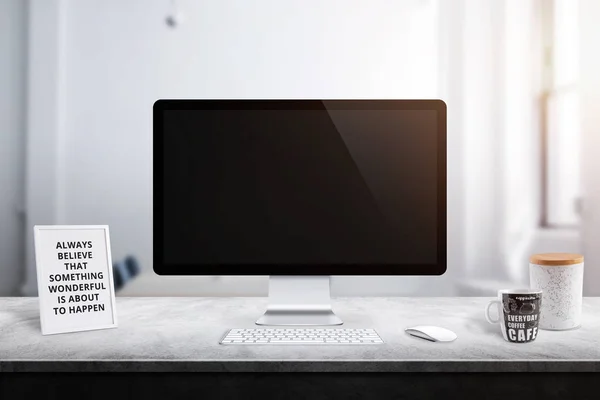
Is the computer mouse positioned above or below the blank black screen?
below

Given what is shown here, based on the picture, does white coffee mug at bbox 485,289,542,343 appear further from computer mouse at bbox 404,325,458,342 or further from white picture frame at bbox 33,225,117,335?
white picture frame at bbox 33,225,117,335

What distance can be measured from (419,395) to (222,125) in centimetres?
74

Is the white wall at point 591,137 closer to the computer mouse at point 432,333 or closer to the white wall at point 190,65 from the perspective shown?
the white wall at point 190,65

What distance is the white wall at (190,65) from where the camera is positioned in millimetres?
1628

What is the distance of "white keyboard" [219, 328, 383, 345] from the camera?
1035mm

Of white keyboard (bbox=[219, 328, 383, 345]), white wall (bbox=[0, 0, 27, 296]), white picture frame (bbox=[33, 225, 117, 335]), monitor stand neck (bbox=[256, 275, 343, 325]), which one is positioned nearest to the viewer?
white keyboard (bbox=[219, 328, 383, 345])

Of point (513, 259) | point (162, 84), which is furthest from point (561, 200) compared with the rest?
point (162, 84)

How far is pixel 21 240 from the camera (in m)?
1.64

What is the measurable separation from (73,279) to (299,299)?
53 cm

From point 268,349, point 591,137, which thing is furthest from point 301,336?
point 591,137

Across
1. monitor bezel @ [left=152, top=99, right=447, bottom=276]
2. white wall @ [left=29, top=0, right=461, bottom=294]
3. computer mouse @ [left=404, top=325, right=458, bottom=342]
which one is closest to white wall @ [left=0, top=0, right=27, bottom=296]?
white wall @ [left=29, top=0, right=461, bottom=294]

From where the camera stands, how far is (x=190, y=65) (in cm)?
163

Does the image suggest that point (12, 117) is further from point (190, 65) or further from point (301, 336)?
point (301, 336)

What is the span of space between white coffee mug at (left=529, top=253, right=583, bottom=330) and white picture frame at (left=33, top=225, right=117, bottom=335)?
996mm
